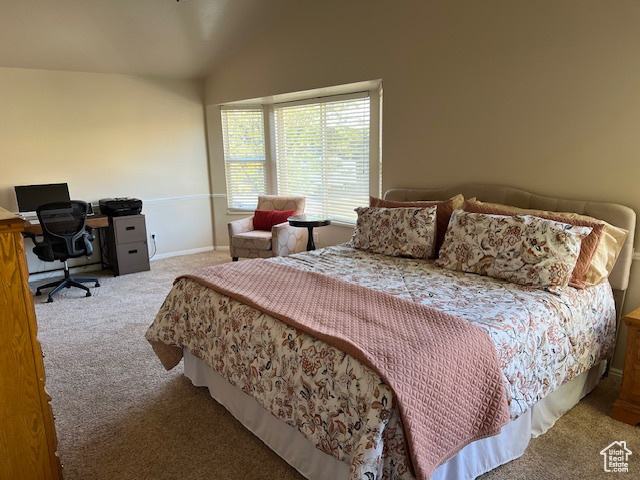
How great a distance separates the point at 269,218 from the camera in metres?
5.46

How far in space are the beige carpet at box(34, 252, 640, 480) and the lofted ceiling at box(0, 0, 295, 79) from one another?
115 inches

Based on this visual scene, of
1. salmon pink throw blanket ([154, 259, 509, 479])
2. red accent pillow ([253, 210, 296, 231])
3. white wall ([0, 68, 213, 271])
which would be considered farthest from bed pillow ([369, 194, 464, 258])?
white wall ([0, 68, 213, 271])

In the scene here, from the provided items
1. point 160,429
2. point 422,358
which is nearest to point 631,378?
point 422,358

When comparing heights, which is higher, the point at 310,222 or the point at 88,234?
the point at 310,222

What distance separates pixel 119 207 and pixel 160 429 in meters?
3.42

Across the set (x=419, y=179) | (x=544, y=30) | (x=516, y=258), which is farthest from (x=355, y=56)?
(x=516, y=258)

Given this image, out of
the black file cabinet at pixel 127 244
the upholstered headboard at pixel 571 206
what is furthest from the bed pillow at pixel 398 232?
the black file cabinet at pixel 127 244

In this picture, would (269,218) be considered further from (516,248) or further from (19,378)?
(19,378)

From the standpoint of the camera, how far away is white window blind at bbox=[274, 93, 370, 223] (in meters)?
4.88

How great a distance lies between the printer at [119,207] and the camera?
16.9 feet

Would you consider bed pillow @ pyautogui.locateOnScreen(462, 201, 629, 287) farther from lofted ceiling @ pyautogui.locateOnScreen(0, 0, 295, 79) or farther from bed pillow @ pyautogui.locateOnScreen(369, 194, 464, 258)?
lofted ceiling @ pyautogui.locateOnScreen(0, 0, 295, 79)

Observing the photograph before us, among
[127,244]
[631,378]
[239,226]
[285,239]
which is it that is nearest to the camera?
[631,378]

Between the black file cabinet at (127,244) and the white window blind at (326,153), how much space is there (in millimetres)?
1886

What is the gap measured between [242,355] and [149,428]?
2.36ft
